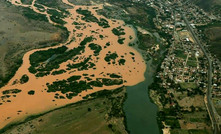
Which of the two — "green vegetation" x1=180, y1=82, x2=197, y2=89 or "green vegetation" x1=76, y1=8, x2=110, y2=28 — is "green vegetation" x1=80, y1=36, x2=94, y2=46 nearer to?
"green vegetation" x1=76, y1=8, x2=110, y2=28

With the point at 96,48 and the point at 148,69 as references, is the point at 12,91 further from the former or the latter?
the point at 148,69

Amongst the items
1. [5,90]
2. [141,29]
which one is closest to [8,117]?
[5,90]

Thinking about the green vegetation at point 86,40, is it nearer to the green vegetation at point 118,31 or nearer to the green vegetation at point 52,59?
the green vegetation at point 52,59

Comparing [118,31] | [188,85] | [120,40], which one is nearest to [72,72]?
[120,40]

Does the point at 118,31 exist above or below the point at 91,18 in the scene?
below

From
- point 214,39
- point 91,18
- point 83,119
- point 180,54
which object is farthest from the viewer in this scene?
point 91,18

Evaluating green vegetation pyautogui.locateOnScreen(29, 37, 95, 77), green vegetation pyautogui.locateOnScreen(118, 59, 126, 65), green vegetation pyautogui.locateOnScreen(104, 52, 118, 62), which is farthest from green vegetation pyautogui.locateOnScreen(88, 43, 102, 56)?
green vegetation pyautogui.locateOnScreen(118, 59, 126, 65)
